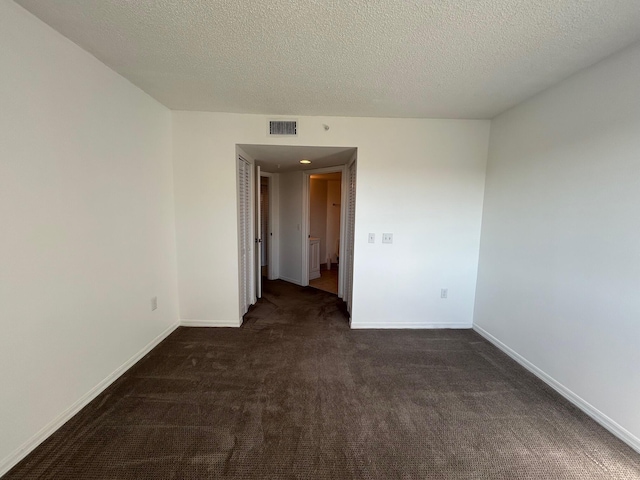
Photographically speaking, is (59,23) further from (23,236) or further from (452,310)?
(452,310)

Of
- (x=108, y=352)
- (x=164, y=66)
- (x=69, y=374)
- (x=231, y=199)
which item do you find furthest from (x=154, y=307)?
(x=164, y=66)

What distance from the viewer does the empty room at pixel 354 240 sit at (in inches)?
51.3

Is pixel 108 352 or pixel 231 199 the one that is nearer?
pixel 108 352

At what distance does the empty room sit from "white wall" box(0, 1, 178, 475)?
1 centimetres

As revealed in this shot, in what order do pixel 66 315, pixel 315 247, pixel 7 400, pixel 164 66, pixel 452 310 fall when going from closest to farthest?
pixel 7 400, pixel 66 315, pixel 164 66, pixel 452 310, pixel 315 247

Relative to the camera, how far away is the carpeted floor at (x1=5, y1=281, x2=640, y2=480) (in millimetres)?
1288

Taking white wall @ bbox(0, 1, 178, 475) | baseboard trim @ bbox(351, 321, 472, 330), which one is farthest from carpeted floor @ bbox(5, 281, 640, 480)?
baseboard trim @ bbox(351, 321, 472, 330)

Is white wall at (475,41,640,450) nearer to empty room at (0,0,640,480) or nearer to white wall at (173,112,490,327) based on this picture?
empty room at (0,0,640,480)

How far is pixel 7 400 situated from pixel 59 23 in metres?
2.07

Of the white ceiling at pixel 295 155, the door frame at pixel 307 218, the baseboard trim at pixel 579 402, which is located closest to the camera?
the baseboard trim at pixel 579 402

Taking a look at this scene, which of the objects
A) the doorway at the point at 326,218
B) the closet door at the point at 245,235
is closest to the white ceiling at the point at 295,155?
the closet door at the point at 245,235

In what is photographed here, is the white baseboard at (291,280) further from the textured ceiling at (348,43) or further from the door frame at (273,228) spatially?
the textured ceiling at (348,43)

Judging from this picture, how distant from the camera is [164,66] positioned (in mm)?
1777

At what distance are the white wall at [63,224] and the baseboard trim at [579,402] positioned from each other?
3464mm
